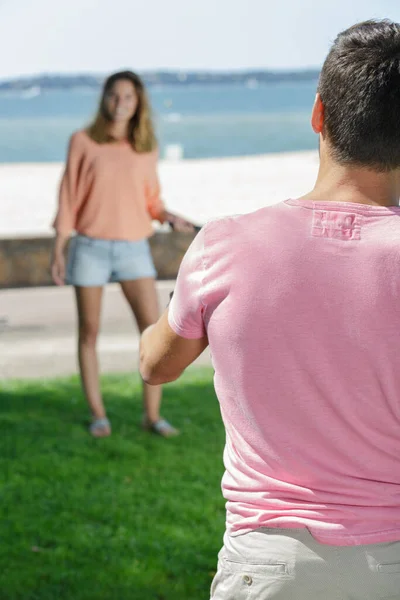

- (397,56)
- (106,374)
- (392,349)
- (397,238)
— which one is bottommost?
(106,374)

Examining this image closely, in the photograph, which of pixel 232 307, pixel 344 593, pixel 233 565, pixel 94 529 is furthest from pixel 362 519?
pixel 94 529

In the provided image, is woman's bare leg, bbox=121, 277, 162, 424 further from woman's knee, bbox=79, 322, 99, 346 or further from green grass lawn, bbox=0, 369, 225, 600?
green grass lawn, bbox=0, 369, 225, 600

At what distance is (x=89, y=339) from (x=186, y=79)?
15759cm

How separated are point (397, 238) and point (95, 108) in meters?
3.98

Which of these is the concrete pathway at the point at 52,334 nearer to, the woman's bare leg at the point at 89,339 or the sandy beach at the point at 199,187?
the woman's bare leg at the point at 89,339

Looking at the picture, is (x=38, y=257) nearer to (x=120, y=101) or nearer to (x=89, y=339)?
(x=89, y=339)

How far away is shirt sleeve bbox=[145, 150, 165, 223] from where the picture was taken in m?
5.39

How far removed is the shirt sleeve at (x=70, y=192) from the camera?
17.3 ft

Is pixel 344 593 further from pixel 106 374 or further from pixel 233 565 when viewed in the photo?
pixel 106 374

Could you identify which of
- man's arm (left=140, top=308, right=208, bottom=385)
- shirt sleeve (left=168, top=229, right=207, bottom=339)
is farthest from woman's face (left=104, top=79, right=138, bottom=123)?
shirt sleeve (left=168, top=229, right=207, bottom=339)

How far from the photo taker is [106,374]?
7.66 meters

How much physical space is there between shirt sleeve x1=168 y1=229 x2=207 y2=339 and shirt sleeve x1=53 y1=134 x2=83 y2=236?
12.0ft

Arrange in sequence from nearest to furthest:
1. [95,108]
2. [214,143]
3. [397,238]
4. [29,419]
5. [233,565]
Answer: [397,238]
[233,565]
[95,108]
[29,419]
[214,143]

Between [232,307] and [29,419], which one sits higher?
[232,307]
